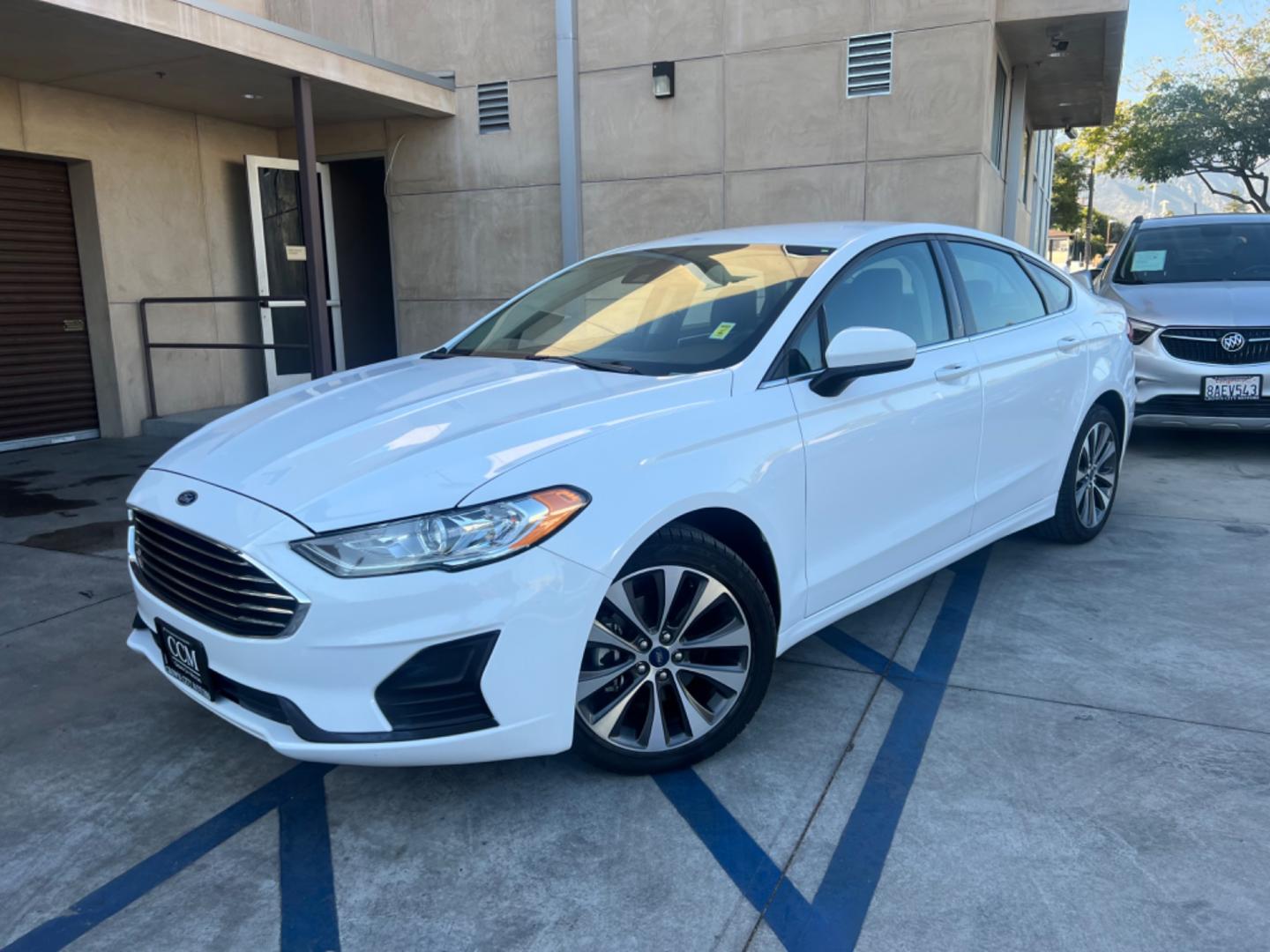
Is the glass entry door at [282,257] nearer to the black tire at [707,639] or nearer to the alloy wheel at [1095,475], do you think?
the alloy wheel at [1095,475]

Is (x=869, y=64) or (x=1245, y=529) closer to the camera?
(x=1245, y=529)

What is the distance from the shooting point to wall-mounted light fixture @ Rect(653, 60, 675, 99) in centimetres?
945

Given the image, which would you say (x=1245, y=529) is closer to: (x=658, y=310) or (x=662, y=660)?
(x=658, y=310)

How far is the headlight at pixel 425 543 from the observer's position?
2.38 m

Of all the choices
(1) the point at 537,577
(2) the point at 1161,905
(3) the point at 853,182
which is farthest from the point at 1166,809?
(3) the point at 853,182

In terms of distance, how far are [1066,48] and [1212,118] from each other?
20.0 m

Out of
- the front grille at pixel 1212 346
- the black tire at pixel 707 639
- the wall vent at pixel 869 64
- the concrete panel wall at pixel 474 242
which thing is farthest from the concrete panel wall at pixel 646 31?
the black tire at pixel 707 639

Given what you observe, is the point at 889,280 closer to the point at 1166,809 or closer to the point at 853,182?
the point at 1166,809

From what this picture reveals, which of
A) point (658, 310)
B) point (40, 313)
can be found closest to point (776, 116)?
point (658, 310)

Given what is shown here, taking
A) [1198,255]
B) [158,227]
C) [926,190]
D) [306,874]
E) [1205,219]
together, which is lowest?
[306,874]

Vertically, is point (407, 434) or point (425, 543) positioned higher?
point (407, 434)

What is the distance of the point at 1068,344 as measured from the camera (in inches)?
183

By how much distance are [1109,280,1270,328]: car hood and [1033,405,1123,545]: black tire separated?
2.41 metres

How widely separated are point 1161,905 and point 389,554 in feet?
6.68
